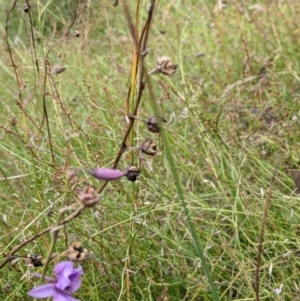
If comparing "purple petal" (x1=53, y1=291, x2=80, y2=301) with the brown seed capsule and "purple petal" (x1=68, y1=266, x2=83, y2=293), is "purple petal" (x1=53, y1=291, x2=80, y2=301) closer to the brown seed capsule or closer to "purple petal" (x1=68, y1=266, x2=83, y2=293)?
"purple petal" (x1=68, y1=266, x2=83, y2=293)

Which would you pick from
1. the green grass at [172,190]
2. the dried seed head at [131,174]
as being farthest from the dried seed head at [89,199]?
the dried seed head at [131,174]

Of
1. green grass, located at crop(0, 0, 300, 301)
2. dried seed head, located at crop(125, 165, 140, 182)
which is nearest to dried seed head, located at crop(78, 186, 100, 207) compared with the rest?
green grass, located at crop(0, 0, 300, 301)

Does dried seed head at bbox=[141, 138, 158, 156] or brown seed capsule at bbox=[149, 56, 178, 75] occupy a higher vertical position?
brown seed capsule at bbox=[149, 56, 178, 75]

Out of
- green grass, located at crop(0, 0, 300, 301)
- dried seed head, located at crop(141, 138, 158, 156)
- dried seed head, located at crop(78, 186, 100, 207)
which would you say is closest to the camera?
dried seed head, located at crop(78, 186, 100, 207)

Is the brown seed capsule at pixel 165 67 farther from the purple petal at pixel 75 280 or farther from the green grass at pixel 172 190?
the purple petal at pixel 75 280

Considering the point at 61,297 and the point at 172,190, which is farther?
the point at 172,190

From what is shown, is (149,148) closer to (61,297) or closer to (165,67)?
(165,67)

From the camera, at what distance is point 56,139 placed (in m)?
1.65

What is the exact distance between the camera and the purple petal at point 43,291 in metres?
0.66

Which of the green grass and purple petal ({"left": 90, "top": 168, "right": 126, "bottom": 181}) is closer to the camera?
purple petal ({"left": 90, "top": 168, "right": 126, "bottom": 181})

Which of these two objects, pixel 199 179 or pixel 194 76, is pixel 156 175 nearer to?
pixel 199 179

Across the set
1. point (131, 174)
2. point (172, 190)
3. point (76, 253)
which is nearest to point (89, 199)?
point (76, 253)

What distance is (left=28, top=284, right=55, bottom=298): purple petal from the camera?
2.18 feet

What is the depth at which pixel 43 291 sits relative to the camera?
671mm
